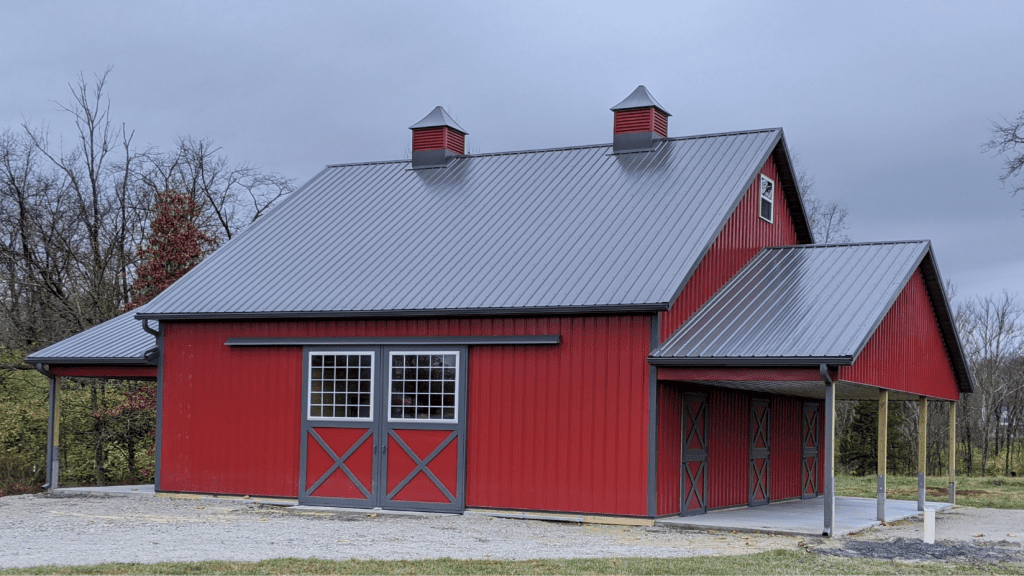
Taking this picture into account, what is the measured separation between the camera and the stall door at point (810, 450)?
69.9 ft

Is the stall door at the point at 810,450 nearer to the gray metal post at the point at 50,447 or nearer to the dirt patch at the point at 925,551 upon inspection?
the dirt patch at the point at 925,551

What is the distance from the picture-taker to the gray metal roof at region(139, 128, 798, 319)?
16.7m

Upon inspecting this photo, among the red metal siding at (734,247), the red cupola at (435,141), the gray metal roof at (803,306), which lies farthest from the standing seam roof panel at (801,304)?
the red cupola at (435,141)

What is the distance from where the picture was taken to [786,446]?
67.5ft

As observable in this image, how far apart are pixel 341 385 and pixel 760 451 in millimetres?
7273

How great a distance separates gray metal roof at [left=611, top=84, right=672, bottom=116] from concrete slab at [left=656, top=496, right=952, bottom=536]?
25.3ft

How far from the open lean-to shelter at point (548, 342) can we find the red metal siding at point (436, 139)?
181cm

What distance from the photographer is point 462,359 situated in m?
16.8

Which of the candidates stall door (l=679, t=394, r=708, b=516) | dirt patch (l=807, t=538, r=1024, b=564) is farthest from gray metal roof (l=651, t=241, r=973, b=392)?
dirt patch (l=807, t=538, r=1024, b=564)

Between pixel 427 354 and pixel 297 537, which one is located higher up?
pixel 427 354

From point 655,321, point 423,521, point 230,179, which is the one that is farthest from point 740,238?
point 230,179

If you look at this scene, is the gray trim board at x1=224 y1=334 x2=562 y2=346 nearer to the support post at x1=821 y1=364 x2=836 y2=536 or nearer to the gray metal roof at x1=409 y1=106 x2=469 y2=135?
the support post at x1=821 y1=364 x2=836 y2=536

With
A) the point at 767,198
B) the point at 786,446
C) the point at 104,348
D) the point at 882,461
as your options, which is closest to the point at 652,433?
the point at 882,461

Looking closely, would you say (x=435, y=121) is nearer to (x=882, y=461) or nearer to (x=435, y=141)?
(x=435, y=141)
